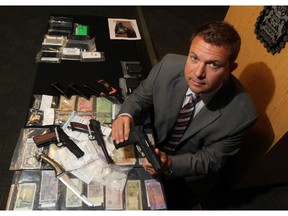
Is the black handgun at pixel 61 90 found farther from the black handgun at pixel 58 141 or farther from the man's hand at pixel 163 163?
the man's hand at pixel 163 163

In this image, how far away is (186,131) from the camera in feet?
4.83

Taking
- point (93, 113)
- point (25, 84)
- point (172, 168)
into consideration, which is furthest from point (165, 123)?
point (25, 84)

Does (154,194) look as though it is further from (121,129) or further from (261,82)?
(261,82)

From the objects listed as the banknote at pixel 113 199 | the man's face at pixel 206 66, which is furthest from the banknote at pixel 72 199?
the man's face at pixel 206 66

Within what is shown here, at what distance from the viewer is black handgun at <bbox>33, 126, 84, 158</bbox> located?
1.30m

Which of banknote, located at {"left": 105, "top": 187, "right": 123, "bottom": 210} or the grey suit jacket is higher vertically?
the grey suit jacket

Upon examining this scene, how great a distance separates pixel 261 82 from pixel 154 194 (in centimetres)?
91

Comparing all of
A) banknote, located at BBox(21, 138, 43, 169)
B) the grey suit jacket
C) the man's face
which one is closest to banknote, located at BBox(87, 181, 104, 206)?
banknote, located at BBox(21, 138, 43, 169)

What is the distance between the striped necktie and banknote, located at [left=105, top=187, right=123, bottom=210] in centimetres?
50

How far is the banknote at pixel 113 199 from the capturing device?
1.15 m

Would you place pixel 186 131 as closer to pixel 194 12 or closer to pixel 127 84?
pixel 127 84

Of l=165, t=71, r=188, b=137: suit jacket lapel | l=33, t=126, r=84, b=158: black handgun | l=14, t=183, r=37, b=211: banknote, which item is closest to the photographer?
l=14, t=183, r=37, b=211: banknote

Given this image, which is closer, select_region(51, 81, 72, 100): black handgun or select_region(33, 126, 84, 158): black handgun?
select_region(33, 126, 84, 158): black handgun

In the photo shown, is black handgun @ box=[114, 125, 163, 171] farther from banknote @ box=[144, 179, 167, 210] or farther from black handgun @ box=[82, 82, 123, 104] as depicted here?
black handgun @ box=[82, 82, 123, 104]
